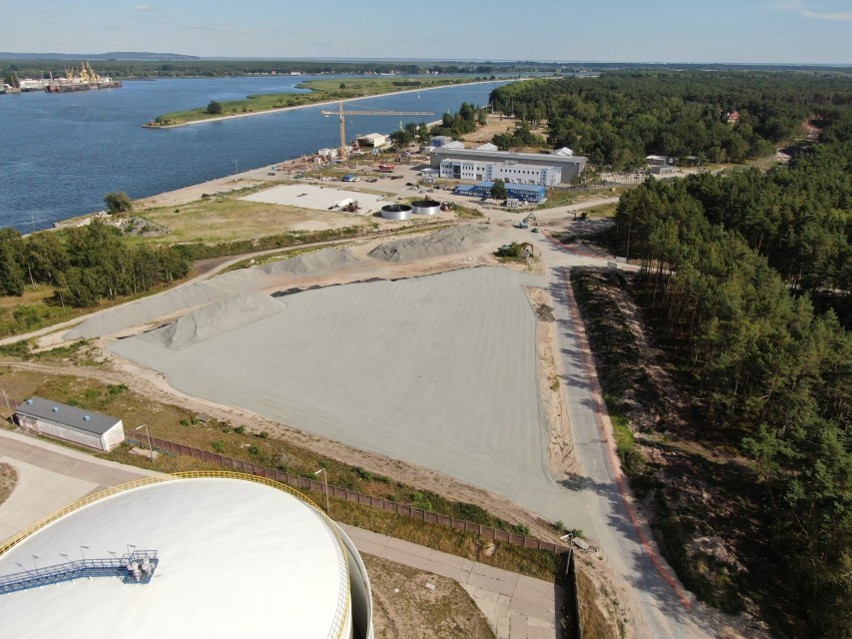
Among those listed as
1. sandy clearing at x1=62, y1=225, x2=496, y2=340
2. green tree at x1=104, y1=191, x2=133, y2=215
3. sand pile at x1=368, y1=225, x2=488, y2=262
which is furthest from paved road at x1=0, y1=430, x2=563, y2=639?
green tree at x1=104, y1=191, x2=133, y2=215

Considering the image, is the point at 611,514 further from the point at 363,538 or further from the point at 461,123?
the point at 461,123

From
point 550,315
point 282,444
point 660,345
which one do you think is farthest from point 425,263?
point 282,444

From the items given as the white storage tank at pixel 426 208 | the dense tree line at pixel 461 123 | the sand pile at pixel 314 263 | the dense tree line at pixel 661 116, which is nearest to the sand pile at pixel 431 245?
the sand pile at pixel 314 263

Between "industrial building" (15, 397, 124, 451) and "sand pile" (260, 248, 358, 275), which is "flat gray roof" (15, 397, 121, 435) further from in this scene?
"sand pile" (260, 248, 358, 275)

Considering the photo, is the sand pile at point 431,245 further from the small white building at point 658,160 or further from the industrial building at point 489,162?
the small white building at point 658,160

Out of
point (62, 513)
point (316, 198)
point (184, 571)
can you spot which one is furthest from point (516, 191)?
point (184, 571)

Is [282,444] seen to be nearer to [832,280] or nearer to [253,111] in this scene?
[832,280]
